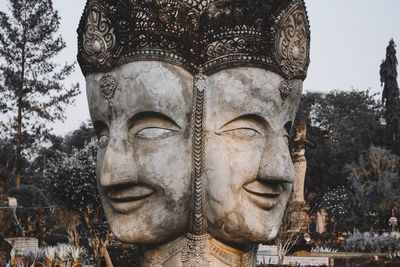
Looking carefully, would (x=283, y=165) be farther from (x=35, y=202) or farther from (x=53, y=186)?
(x=35, y=202)

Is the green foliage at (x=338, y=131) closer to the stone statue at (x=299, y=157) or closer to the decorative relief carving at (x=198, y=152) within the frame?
the stone statue at (x=299, y=157)

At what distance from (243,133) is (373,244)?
18.9 metres

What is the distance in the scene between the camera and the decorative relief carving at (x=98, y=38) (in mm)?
3408

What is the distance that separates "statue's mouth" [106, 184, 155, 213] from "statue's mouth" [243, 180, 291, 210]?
562 millimetres

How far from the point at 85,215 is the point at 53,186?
3.53 ft

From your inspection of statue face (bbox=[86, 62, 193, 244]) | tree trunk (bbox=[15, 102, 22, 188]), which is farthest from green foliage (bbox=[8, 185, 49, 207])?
statue face (bbox=[86, 62, 193, 244])

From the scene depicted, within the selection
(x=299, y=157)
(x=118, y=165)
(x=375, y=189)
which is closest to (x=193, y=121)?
(x=118, y=165)

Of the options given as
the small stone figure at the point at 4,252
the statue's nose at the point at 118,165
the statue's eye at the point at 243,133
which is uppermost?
the statue's eye at the point at 243,133

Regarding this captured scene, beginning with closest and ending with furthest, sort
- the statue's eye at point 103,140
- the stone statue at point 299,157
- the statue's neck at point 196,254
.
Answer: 1. the statue's neck at point 196,254
2. the statue's eye at point 103,140
3. the stone statue at point 299,157

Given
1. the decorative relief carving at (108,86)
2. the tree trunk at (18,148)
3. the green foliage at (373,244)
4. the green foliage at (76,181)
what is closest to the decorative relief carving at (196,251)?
the decorative relief carving at (108,86)

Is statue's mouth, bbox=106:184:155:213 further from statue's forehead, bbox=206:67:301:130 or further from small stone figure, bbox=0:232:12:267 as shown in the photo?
small stone figure, bbox=0:232:12:267

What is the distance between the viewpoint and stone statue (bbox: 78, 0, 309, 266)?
10.7 feet

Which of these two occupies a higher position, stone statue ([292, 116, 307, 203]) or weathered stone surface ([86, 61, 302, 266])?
stone statue ([292, 116, 307, 203])

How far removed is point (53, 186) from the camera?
559 inches
